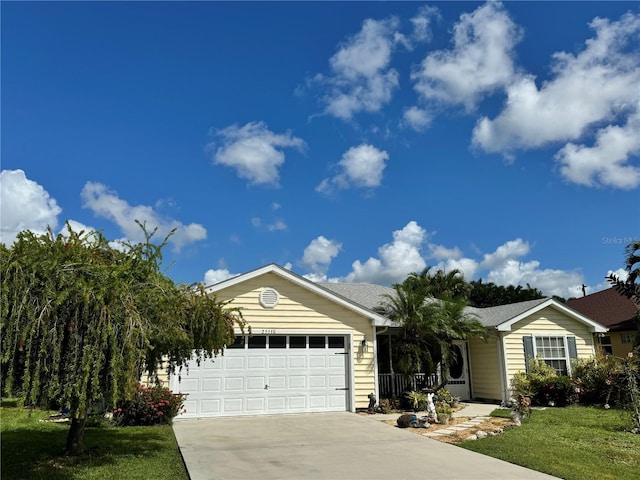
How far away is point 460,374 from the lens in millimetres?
18062

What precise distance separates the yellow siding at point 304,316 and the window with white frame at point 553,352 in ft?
21.9

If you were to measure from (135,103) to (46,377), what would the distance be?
860 centimetres

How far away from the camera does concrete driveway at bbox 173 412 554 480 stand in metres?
7.25

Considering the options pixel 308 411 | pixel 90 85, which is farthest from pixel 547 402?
pixel 90 85

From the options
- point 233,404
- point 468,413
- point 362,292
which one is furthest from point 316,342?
point 362,292

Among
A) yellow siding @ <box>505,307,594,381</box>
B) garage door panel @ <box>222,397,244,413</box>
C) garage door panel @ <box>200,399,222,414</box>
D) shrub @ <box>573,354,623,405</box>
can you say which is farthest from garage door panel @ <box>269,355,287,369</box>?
shrub @ <box>573,354,623,405</box>

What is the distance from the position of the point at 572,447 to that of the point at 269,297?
843 centimetres

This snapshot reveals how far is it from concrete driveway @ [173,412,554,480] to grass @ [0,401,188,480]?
373 millimetres

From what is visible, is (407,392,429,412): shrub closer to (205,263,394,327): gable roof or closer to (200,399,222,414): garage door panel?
(205,263,394,327): gable roof

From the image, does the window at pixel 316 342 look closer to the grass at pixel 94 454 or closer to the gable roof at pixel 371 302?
the gable roof at pixel 371 302

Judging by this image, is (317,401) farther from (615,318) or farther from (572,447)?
(615,318)

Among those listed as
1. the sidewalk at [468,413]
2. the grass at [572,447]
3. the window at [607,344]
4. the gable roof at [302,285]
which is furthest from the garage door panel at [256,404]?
the window at [607,344]

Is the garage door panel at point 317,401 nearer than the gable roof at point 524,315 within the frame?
Yes

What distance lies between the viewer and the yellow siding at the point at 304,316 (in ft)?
46.2
